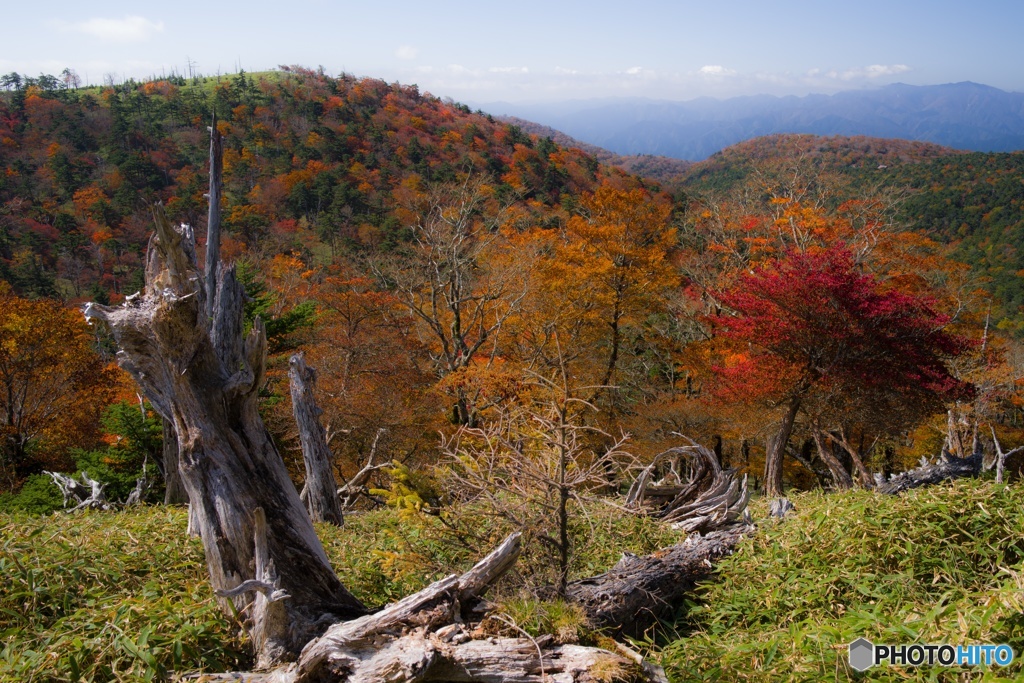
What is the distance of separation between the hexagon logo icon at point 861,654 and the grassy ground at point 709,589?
35mm

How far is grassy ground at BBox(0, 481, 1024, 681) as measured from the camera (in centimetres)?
280

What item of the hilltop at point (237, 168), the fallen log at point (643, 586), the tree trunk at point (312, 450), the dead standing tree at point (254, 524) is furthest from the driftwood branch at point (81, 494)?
the hilltop at point (237, 168)

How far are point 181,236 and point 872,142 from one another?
86.5 metres

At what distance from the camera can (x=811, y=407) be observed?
A: 1084 centimetres

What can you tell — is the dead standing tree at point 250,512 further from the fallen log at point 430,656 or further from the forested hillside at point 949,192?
the forested hillside at point 949,192

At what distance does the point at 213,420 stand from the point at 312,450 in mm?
3746

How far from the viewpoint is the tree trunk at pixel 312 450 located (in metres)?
7.24

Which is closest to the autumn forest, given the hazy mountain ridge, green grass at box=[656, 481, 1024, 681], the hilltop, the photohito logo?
green grass at box=[656, 481, 1024, 681]

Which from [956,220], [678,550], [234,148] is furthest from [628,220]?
[234,148]

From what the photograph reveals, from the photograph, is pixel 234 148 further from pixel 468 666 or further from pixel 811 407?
pixel 468 666

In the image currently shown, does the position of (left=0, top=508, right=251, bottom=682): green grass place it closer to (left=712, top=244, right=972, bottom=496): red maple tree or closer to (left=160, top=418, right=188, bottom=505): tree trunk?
(left=160, top=418, right=188, bottom=505): tree trunk

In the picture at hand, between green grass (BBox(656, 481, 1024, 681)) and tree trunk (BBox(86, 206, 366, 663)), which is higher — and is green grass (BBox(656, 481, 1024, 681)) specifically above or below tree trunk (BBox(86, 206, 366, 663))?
below

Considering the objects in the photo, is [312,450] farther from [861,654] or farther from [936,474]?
[936,474]

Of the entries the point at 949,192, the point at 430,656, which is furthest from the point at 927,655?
the point at 949,192
